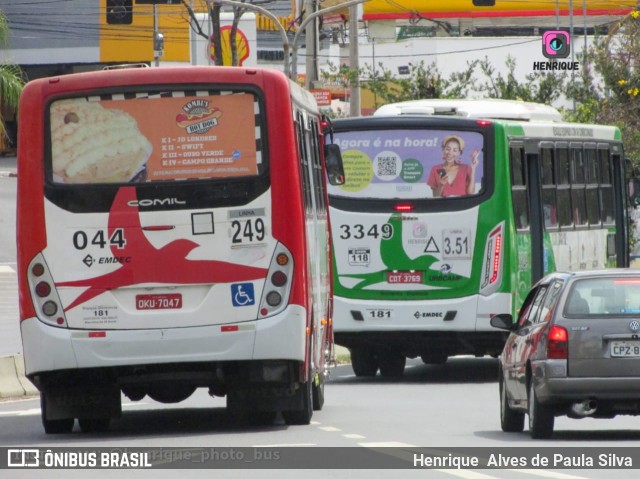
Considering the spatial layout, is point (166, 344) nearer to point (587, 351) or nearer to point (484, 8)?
point (587, 351)

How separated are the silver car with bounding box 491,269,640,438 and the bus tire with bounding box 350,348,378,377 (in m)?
9.56

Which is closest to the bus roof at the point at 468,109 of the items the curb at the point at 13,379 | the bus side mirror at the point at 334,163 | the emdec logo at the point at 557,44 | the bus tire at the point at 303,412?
the bus side mirror at the point at 334,163

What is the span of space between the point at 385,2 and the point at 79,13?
51.9ft

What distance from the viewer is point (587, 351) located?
13438 mm

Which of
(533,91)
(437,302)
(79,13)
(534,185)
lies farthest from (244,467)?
(79,13)

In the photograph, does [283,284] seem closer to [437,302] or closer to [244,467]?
[244,467]

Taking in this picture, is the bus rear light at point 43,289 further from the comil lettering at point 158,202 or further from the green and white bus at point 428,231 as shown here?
the green and white bus at point 428,231

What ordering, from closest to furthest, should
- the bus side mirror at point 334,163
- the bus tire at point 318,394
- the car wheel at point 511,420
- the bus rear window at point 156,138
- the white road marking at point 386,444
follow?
the white road marking at point 386,444
the bus rear window at point 156,138
the car wheel at point 511,420
the bus tire at point 318,394
the bus side mirror at point 334,163

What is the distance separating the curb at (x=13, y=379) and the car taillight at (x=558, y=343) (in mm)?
8875

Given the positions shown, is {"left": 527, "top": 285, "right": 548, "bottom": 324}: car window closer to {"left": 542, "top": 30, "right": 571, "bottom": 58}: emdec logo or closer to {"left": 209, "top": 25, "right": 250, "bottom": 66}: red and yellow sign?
{"left": 542, "top": 30, "right": 571, "bottom": 58}: emdec logo

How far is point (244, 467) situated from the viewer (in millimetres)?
11477

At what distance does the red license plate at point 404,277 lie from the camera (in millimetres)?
22078

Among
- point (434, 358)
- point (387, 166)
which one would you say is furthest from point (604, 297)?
point (434, 358)

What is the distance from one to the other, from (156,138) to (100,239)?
3.20 ft
